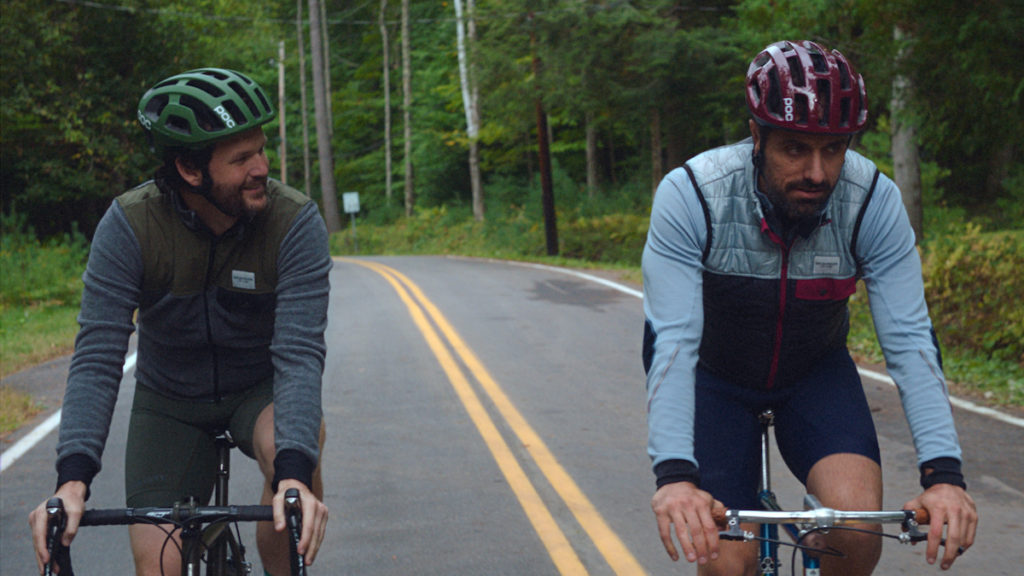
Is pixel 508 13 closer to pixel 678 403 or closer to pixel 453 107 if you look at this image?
pixel 453 107

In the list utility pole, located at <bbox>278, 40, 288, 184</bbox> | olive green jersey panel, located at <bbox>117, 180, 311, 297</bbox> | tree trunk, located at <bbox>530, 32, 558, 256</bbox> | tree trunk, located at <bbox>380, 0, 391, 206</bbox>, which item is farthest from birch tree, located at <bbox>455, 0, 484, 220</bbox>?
olive green jersey panel, located at <bbox>117, 180, 311, 297</bbox>

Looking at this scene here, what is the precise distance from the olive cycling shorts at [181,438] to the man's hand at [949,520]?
1988 millimetres

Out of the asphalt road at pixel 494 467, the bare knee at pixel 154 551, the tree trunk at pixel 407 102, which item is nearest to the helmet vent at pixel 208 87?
the bare knee at pixel 154 551

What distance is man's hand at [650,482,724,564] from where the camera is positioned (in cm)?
253

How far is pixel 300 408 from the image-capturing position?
10.1ft

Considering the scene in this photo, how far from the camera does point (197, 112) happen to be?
3049mm

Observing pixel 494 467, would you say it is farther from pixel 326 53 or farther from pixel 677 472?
pixel 326 53

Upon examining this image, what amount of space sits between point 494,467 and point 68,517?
4.79 meters

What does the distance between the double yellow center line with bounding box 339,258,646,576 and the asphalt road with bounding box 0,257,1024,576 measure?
0.02 m

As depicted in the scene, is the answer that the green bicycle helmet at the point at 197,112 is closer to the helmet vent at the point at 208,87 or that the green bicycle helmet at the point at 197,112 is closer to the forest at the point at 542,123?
the helmet vent at the point at 208,87

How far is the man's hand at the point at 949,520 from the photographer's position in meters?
2.55

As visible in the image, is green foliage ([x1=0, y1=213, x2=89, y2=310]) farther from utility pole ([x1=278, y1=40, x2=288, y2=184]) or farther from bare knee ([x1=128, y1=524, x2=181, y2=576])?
utility pole ([x1=278, y1=40, x2=288, y2=184])

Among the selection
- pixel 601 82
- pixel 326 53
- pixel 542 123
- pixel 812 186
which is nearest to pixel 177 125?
pixel 812 186

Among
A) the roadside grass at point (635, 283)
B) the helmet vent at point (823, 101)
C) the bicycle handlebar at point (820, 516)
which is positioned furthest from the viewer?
the roadside grass at point (635, 283)
